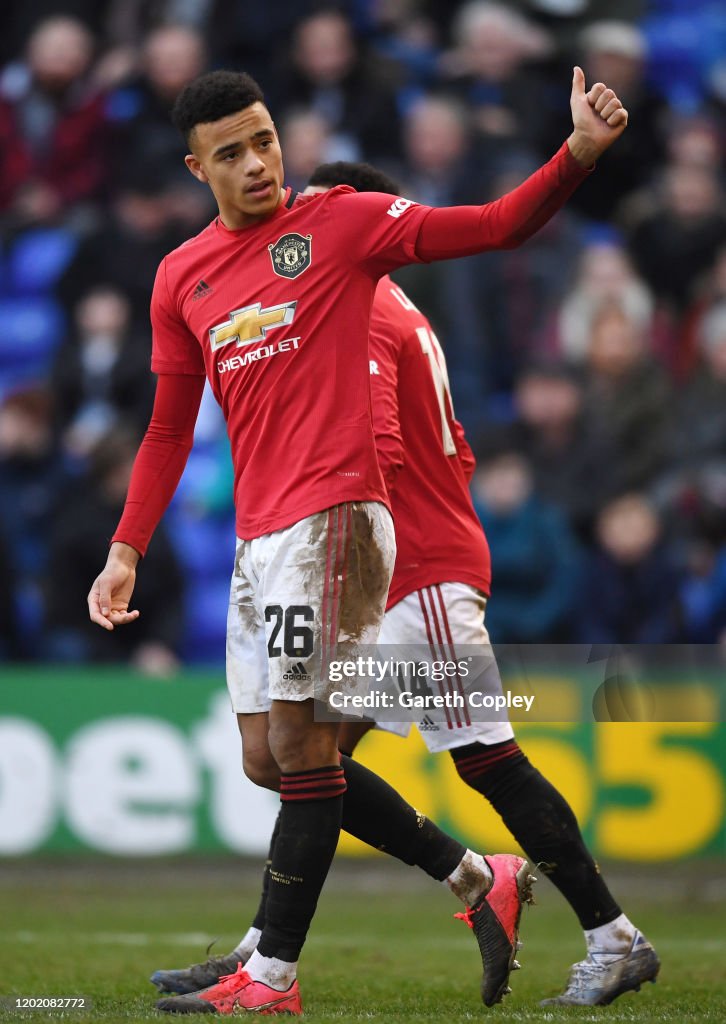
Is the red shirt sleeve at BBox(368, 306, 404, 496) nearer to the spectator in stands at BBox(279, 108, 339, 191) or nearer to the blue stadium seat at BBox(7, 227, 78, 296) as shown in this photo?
the spectator in stands at BBox(279, 108, 339, 191)

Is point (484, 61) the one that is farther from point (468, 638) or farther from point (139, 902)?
point (468, 638)

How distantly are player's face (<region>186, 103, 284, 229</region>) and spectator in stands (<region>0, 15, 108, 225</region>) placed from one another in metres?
7.81

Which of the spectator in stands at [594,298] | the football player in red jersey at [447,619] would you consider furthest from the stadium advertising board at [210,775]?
the football player in red jersey at [447,619]

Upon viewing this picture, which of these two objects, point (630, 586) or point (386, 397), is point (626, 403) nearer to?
point (630, 586)

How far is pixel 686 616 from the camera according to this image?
29.8ft

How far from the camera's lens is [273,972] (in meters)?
4.23

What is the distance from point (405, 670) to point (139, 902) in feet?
11.4

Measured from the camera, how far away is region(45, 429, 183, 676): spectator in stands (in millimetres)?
9562

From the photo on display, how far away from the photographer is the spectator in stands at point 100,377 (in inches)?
411

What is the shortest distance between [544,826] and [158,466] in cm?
159

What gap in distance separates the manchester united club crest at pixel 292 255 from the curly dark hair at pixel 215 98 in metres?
0.38

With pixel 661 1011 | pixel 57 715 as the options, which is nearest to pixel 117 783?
pixel 57 715

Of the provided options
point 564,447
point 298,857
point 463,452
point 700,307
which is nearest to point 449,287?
point 564,447

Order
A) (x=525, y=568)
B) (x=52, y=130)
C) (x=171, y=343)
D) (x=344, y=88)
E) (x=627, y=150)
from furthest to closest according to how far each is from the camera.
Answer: (x=52, y=130) < (x=627, y=150) < (x=344, y=88) < (x=525, y=568) < (x=171, y=343)
